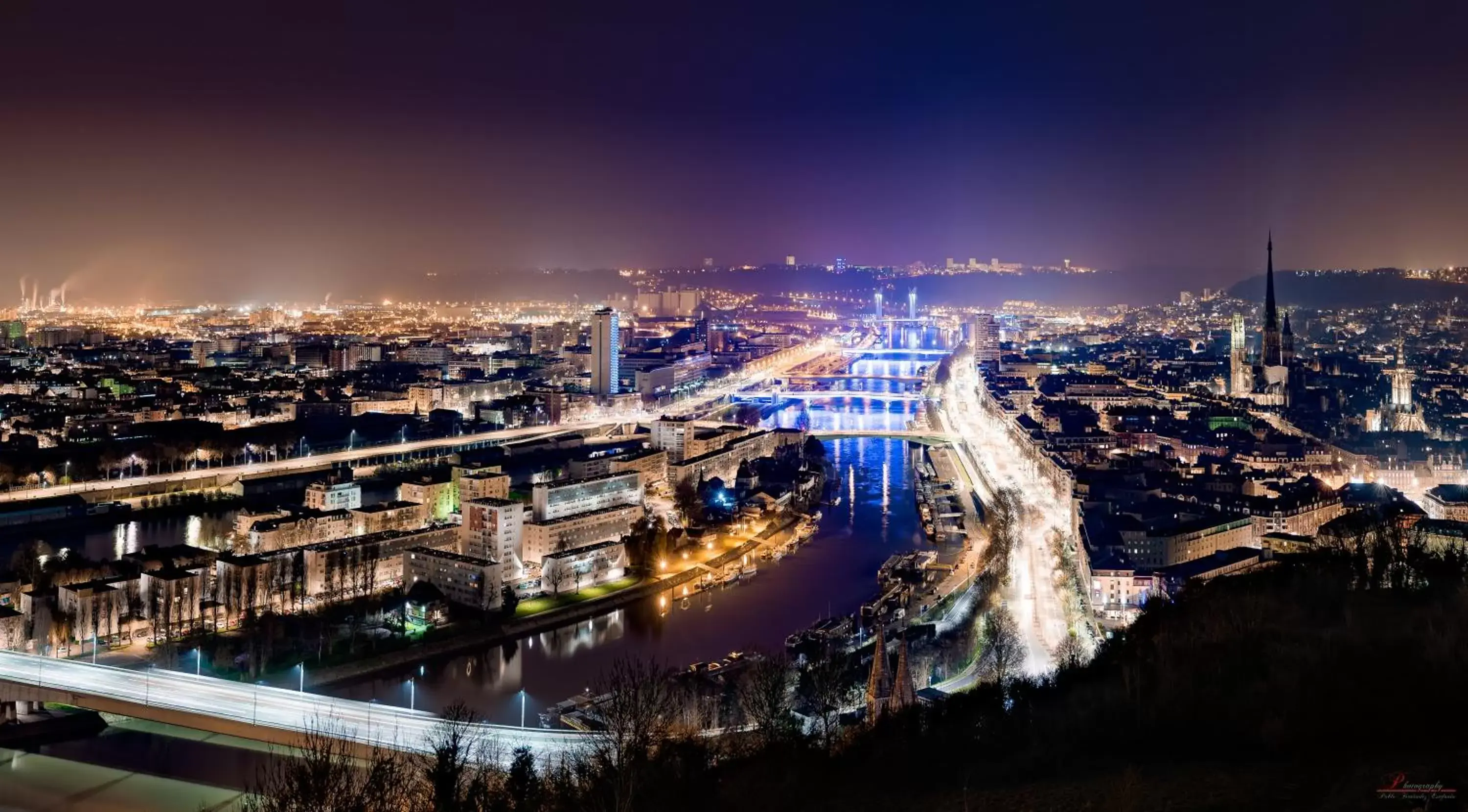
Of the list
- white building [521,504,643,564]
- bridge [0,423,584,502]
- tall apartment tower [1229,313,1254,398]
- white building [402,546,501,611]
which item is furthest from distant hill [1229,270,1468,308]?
white building [402,546,501,611]

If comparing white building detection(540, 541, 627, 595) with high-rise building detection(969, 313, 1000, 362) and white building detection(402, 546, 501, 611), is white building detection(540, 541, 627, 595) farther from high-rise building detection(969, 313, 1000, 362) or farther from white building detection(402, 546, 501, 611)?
high-rise building detection(969, 313, 1000, 362)

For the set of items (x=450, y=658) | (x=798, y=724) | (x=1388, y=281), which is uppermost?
(x=1388, y=281)

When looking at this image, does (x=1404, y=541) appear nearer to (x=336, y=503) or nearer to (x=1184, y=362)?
(x=336, y=503)

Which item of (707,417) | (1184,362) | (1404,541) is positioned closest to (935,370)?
(1184,362)

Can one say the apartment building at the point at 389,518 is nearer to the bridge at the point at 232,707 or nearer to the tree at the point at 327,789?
the bridge at the point at 232,707

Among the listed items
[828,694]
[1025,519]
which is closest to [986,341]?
[1025,519]

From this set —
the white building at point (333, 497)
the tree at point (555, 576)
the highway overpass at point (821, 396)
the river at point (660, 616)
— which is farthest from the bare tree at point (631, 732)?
the highway overpass at point (821, 396)
